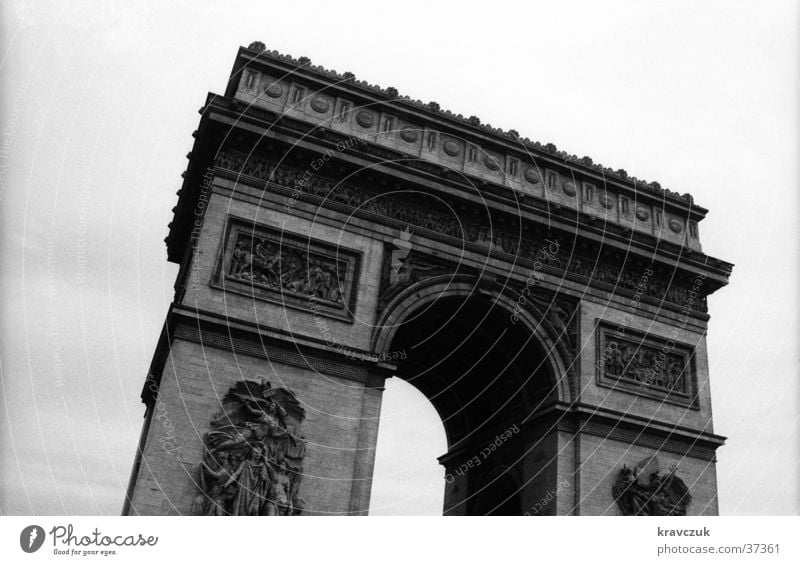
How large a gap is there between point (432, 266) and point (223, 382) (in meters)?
6.68

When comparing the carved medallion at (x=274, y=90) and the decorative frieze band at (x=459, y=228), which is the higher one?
the carved medallion at (x=274, y=90)

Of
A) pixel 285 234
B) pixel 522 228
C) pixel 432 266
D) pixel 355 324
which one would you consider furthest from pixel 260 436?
pixel 522 228

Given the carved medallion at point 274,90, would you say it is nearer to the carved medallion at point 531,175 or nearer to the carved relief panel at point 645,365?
the carved medallion at point 531,175

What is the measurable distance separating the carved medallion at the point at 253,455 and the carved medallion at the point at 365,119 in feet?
26.2

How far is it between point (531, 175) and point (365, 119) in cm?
531

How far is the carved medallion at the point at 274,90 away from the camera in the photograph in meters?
21.4

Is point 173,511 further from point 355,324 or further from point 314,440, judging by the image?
point 355,324

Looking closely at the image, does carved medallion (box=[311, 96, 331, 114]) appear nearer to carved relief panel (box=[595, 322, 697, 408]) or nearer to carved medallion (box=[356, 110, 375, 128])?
carved medallion (box=[356, 110, 375, 128])

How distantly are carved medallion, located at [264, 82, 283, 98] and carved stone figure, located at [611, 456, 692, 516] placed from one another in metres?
13.6

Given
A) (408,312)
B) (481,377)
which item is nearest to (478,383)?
(481,377)

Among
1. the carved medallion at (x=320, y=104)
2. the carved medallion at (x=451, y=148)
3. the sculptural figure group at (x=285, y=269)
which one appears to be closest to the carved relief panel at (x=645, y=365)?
the carved medallion at (x=451, y=148)

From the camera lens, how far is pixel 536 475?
21.5 meters

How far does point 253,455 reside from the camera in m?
17.3

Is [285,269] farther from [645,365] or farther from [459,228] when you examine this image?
[645,365]
